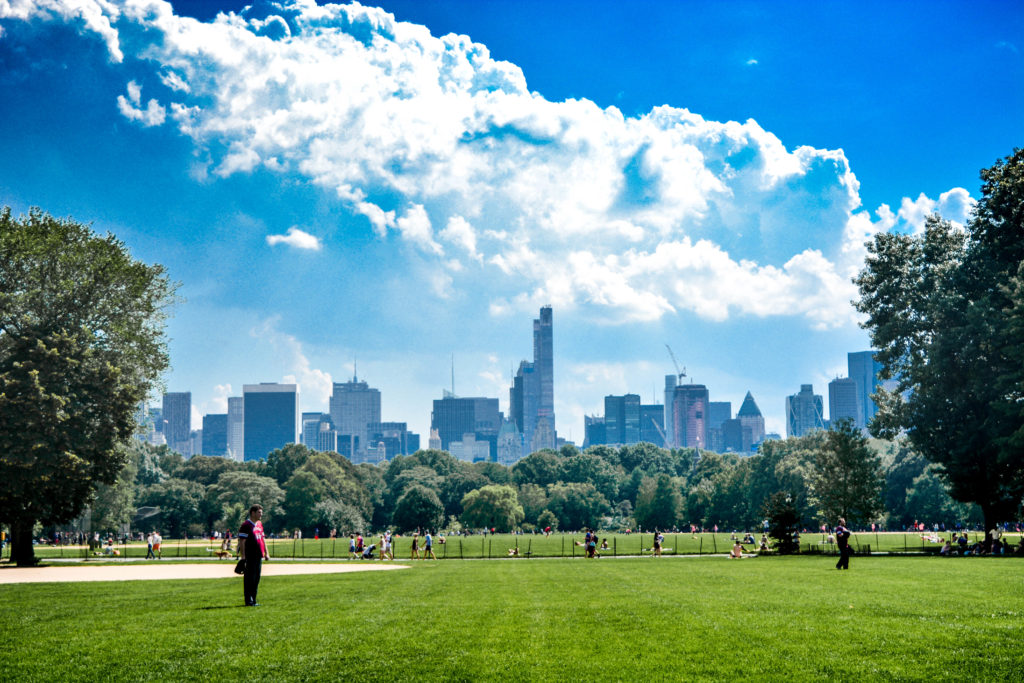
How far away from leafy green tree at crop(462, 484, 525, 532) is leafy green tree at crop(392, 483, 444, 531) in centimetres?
885

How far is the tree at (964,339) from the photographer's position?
4128cm

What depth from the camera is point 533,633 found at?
12648mm

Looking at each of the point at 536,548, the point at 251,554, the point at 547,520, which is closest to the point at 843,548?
the point at 251,554

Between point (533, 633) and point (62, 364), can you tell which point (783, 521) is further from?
point (62, 364)

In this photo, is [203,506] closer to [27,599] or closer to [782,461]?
[782,461]

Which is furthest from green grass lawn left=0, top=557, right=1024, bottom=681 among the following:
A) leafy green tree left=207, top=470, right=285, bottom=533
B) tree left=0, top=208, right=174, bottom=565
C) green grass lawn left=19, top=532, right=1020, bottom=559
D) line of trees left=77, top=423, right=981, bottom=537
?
leafy green tree left=207, top=470, right=285, bottom=533

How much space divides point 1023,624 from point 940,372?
36111 mm

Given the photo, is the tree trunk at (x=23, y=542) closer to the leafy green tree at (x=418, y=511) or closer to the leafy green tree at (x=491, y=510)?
the leafy green tree at (x=491, y=510)

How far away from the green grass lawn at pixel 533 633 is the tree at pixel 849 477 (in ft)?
125

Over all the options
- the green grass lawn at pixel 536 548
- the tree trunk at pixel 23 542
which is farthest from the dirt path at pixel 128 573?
the green grass lawn at pixel 536 548

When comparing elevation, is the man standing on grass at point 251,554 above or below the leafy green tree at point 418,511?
above

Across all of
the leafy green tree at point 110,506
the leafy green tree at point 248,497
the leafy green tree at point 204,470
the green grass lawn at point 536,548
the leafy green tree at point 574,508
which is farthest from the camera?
the leafy green tree at point 204,470

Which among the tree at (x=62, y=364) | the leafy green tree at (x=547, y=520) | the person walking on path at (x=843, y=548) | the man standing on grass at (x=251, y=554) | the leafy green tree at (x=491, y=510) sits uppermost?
the tree at (x=62, y=364)

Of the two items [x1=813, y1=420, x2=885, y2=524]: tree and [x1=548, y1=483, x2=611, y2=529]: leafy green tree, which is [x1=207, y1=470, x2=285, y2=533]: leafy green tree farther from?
[x1=813, y1=420, x2=885, y2=524]: tree
